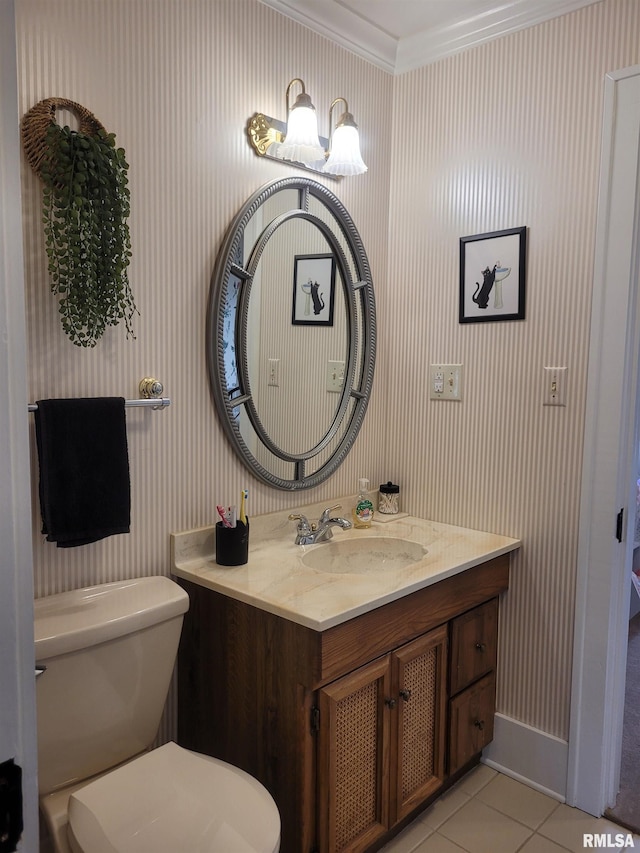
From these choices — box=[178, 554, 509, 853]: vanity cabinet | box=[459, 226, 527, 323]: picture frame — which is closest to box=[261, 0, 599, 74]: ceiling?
box=[459, 226, 527, 323]: picture frame

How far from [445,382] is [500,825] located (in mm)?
1375

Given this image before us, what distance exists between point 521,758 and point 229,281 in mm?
1765

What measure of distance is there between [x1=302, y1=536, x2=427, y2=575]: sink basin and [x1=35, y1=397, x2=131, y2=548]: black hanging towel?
703 mm

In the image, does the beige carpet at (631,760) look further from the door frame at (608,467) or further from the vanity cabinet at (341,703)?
the vanity cabinet at (341,703)

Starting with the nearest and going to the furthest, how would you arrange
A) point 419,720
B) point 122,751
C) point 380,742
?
1. point 122,751
2. point 380,742
3. point 419,720

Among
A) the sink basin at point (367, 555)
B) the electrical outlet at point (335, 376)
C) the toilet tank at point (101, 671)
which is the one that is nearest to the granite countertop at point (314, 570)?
the sink basin at point (367, 555)

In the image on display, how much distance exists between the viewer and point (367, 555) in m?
2.06

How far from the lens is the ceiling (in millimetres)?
1909

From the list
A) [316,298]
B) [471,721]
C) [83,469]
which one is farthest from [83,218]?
[471,721]

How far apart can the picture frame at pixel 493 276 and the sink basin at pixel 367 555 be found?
79 centimetres

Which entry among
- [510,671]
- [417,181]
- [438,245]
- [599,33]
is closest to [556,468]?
→ [510,671]

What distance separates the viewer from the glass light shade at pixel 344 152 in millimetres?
1936

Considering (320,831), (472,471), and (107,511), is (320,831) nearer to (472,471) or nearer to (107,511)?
(107,511)

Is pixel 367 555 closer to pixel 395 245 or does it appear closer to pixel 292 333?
pixel 292 333
